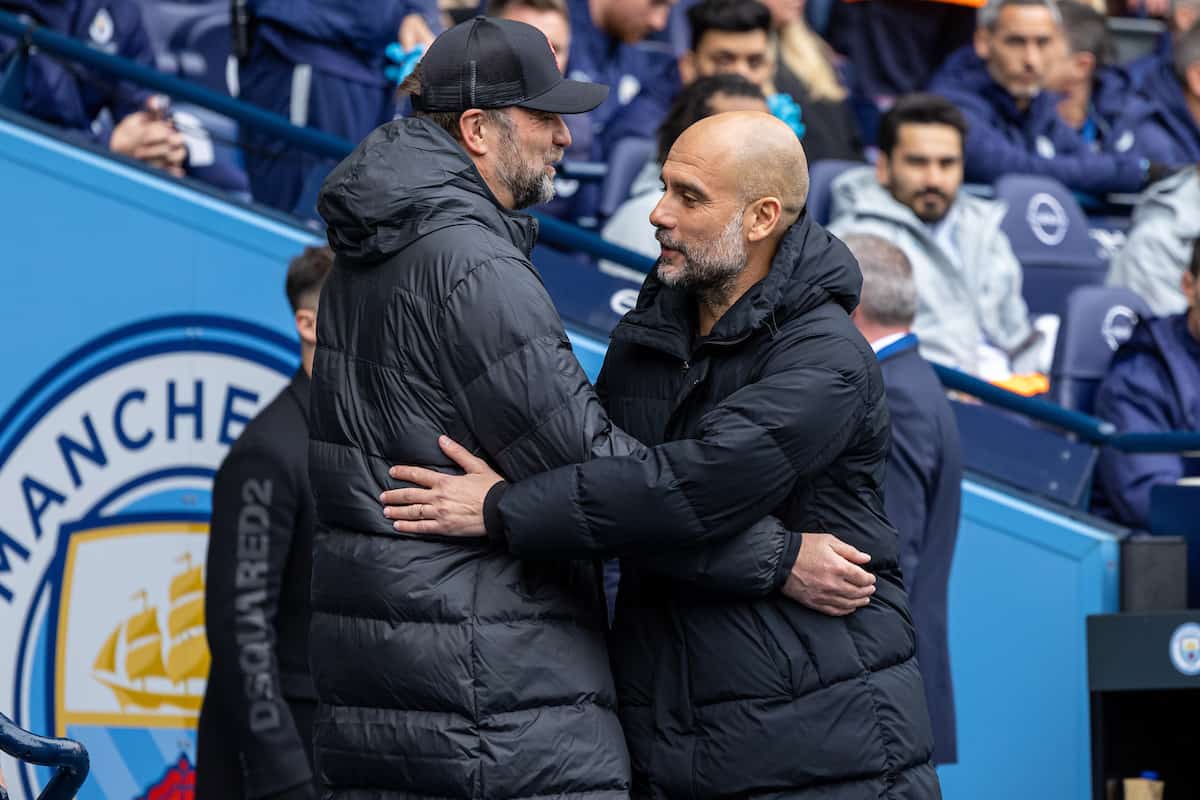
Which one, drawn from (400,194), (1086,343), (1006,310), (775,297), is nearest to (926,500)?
(775,297)

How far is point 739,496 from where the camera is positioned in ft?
9.98

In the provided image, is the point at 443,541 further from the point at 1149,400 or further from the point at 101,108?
the point at 1149,400

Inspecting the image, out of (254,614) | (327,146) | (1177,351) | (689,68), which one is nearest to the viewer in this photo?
(254,614)

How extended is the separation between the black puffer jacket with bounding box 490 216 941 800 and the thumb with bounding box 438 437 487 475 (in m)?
0.10

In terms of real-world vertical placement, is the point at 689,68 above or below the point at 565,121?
above

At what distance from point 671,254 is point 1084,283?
5.07m

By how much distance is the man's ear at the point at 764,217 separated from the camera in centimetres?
324

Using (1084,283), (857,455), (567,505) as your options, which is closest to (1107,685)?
(857,455)

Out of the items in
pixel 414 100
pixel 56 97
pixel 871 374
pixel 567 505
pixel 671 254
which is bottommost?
pixel 567 505

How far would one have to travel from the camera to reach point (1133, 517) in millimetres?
5855

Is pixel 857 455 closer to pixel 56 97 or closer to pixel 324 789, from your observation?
pixel 324 789

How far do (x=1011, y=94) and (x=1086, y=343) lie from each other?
6.15ft

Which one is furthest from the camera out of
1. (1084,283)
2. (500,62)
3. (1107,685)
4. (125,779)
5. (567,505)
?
(1084,283)

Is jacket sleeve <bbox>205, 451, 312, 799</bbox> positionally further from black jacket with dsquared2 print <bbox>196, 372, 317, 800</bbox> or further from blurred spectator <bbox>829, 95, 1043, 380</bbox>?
blurred spectator <bbox>829, 95, 1043, 380</bbox>
